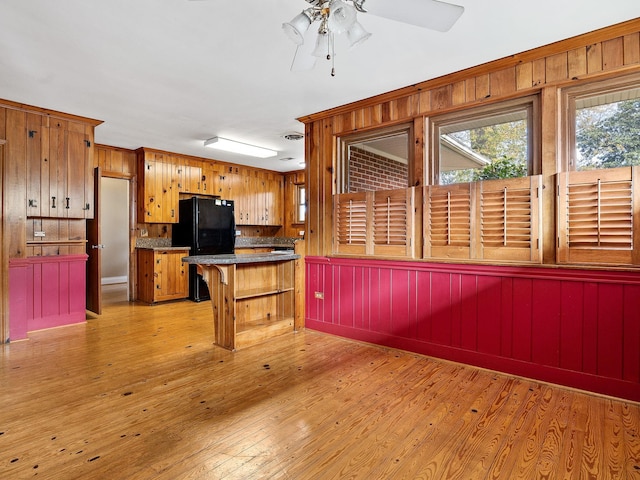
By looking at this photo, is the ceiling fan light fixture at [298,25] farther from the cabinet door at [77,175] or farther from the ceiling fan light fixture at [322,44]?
the cabinet door at [77,175]

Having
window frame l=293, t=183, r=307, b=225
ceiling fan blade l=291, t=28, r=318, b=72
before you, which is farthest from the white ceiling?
window frame l=293, t=183, r=307, b=225

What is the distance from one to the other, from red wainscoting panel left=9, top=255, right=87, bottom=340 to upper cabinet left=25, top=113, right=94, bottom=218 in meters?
0.55

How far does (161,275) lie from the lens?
219 inches

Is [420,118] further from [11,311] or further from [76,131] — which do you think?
[11,311]

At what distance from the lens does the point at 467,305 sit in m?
3.01

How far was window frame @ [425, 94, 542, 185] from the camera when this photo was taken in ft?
8.87

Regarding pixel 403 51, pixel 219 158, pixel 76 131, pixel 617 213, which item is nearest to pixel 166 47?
pixel 403 51

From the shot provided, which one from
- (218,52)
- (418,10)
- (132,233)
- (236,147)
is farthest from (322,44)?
(132,233)

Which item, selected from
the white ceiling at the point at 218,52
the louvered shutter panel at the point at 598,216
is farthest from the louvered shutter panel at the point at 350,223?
the louvered shutter panel at the point at 598,216

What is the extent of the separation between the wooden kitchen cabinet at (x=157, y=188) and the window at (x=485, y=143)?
4.35 metres

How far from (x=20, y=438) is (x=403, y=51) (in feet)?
11.1

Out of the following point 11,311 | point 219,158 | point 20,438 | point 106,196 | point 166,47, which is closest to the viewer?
point 20,438

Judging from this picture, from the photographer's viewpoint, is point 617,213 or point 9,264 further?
point 9,264

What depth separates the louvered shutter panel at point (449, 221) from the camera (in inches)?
117
